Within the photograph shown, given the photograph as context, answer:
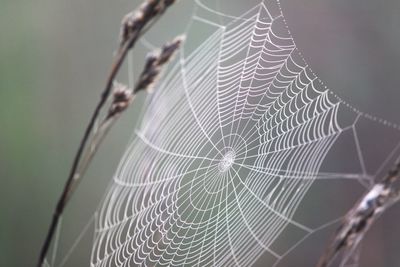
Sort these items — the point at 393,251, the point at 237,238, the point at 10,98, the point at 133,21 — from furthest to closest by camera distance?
the point at 393,251 → the point at 237,238 → the point at 10,98 → the point at 133,21

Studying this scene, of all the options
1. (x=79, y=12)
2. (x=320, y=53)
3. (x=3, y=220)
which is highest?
(x=320, y=53)

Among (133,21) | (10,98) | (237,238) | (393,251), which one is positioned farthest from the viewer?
(393,251)

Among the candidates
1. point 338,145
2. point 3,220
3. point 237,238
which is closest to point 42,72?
point 3,220

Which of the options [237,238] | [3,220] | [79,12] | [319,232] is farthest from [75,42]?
[319,232]

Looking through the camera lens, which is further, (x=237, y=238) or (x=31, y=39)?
(x=237, y=238)

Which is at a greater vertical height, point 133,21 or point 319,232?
point 133,21

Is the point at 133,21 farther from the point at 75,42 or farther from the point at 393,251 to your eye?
the point at 393,251
